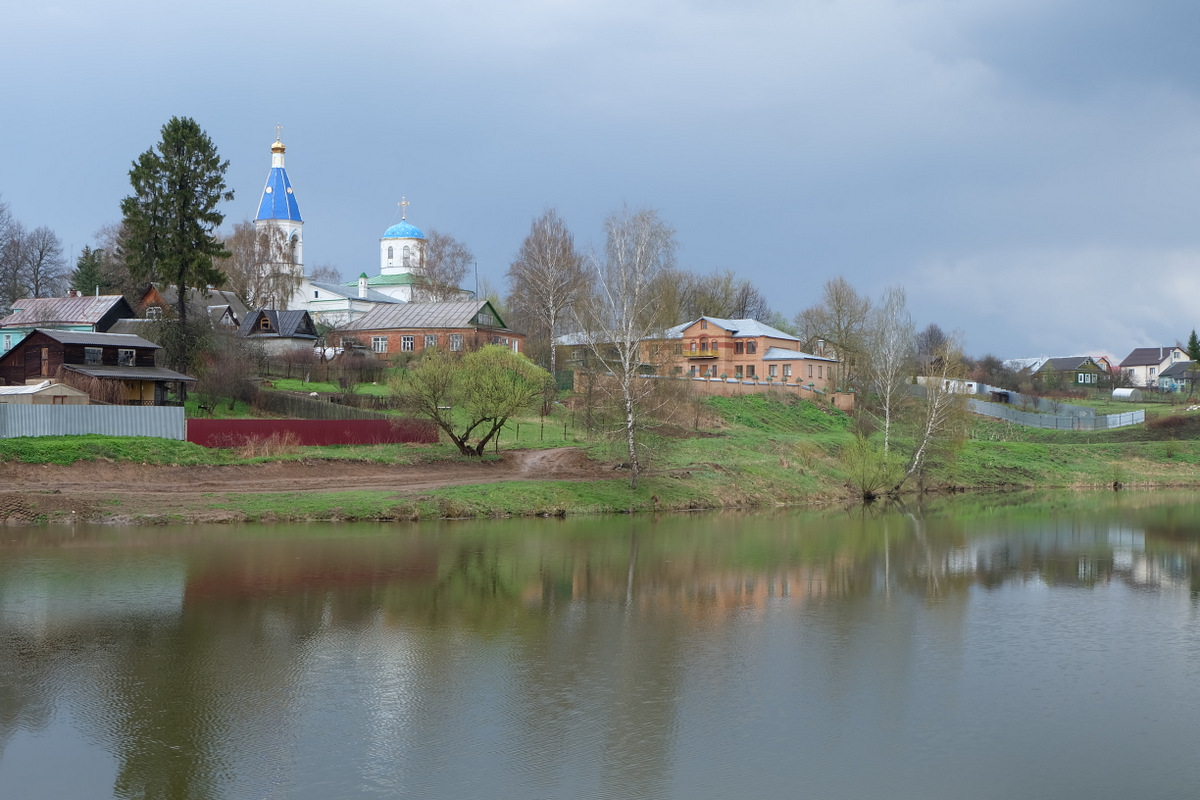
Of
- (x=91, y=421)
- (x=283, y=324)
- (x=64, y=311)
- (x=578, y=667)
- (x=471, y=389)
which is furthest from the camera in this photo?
(x=283, y=324)

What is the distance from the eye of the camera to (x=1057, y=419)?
77.2m

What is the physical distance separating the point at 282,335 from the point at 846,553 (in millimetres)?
57551

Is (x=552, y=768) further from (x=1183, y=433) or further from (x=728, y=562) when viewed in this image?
(x=1183, y=433)

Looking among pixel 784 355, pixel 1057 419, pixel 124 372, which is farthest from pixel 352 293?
pixel 1057 419

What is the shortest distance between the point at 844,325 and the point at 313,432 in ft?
175

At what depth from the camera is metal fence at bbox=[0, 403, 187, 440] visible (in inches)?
1473

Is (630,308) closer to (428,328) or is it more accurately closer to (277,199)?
(428,328)

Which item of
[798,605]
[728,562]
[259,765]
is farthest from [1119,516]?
[259,765]

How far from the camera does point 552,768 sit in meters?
11.8

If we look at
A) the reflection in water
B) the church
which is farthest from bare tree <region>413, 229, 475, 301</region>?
the reflection in water

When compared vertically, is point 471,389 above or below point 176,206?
below

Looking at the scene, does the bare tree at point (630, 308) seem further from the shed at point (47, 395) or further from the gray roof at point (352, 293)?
the gray roof at point (352, 293)

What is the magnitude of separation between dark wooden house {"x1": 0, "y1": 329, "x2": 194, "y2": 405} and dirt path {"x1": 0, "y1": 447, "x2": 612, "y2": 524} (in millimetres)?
14522

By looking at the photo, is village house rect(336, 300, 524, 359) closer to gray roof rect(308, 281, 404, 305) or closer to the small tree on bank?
gray roof rect(308, 281, 404, 305)
